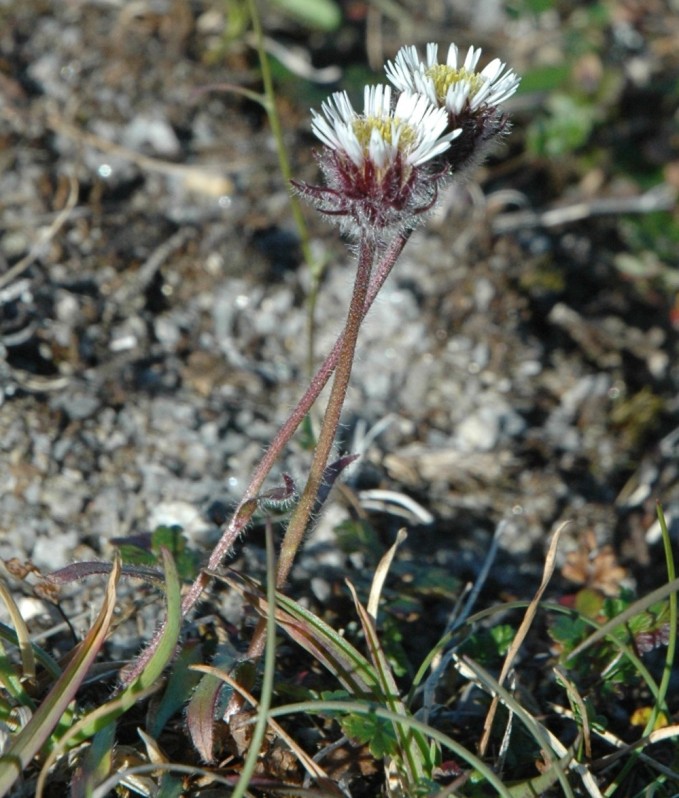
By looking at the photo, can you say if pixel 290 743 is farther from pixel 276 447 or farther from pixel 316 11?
pixel 316 11

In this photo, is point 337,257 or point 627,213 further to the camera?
point 627,213

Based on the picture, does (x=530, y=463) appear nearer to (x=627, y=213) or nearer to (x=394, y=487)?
(x=394, y=487)

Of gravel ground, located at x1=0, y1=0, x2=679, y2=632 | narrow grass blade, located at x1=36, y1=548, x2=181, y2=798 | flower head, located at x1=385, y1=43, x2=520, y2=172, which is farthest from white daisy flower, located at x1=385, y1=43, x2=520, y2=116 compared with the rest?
gravel ground, located at x1=0, y1=0, x2=679, y2=632

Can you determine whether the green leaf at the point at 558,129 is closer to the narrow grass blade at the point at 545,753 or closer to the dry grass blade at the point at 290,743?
the narrow grass blade at the point at 545,753

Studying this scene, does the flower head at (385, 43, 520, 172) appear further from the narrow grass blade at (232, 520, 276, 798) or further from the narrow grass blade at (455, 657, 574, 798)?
the narrow grass blade at (455, 657, 574, 798)

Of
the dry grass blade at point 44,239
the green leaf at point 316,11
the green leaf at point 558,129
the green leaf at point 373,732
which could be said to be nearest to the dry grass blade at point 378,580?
the green leaf at point 373,732

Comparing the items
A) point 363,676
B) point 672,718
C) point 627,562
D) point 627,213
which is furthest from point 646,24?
point 363,676
